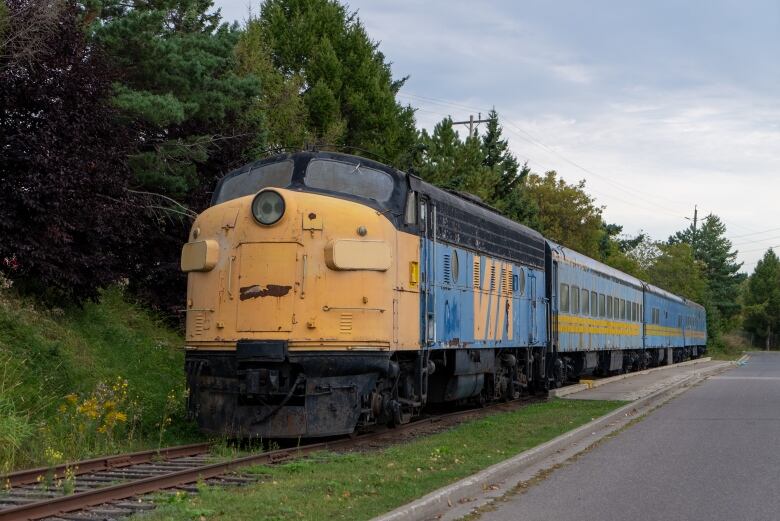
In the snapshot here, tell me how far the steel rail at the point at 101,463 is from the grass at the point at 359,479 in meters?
1.55

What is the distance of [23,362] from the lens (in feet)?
38.7

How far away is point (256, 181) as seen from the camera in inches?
489

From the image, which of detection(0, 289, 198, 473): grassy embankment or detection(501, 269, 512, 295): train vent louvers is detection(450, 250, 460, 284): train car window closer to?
detection(501, 269, 512, 295): train vent louvers

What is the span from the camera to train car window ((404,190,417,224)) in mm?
12086

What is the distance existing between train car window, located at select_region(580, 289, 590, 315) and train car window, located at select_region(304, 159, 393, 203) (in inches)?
498

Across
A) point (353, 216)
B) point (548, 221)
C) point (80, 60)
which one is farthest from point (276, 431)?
point (548, 221)

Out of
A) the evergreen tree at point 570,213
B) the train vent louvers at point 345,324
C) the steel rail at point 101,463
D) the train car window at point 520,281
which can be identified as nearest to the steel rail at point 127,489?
the steel rail at point 101,463

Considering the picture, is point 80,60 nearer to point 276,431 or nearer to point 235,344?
point 235,344

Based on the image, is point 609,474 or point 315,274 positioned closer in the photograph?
point 609,474

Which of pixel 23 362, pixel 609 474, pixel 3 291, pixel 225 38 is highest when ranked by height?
pixel 225 38

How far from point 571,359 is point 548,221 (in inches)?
1485

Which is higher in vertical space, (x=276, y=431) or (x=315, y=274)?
(x=315, y=274)

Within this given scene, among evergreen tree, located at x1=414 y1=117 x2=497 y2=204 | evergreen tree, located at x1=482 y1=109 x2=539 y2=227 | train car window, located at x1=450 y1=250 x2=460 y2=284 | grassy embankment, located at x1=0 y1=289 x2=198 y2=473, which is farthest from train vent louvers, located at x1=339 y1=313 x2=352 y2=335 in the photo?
evergreen tree, located at x1=482 y1=109 x2=539 y2=227

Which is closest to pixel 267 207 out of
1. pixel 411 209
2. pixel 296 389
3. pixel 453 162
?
pixel 411 209
